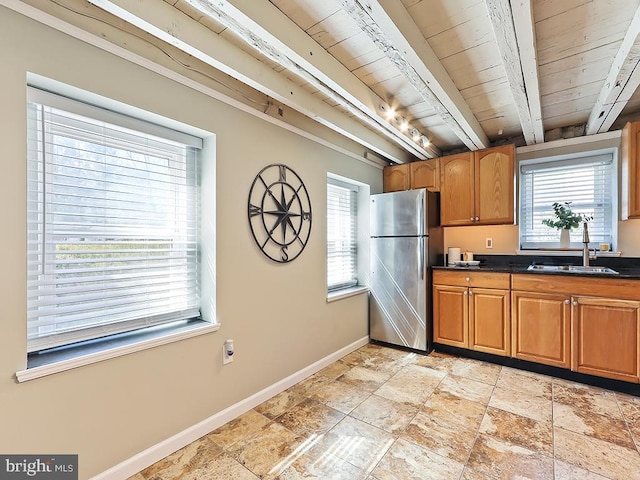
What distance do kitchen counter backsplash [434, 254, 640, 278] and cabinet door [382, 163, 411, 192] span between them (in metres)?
1.02

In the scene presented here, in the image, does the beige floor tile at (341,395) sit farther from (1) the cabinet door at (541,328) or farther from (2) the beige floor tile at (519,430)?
(1) the cabinet door at (541,328)

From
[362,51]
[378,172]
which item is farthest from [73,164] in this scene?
[378,172]

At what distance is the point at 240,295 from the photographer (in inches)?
85.7

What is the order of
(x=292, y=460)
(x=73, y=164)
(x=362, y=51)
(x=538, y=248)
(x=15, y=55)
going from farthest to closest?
(x=538, y=248), (x=362, y=51), (x=292, y=460), (x=73, y=164), (x=15, y=55)

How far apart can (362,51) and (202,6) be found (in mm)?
935

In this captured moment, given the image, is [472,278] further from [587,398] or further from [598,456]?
[598,456]

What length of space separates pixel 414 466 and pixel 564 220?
2.85 meters

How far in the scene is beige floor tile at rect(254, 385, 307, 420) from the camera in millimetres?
2166

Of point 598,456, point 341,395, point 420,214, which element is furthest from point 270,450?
point 420,214

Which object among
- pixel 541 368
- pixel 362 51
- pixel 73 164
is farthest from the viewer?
pixel 541 368

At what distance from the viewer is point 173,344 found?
1803 mm

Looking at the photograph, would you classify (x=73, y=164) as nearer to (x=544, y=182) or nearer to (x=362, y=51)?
(x=362, y=51)

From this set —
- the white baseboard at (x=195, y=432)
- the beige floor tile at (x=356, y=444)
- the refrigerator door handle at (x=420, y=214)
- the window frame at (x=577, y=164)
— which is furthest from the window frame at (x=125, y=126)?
the window frame at (x=577, y=164)

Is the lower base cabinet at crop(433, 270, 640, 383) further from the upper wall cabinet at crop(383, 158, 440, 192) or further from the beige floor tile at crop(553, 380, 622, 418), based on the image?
the upper wall cabinet at crop(383, 158, 440, 192)
